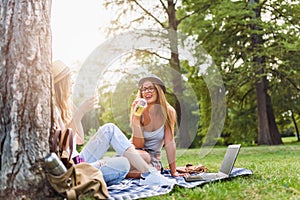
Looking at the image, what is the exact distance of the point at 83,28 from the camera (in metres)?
9.48

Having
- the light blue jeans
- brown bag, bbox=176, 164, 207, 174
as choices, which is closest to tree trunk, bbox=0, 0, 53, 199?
the light blue jeans

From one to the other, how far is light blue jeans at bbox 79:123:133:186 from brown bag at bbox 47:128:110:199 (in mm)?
521

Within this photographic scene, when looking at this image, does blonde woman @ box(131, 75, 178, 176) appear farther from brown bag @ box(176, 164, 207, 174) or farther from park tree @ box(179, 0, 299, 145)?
park tree @ box(179, 0, 299, 145)

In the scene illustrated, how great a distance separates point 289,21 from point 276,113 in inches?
174

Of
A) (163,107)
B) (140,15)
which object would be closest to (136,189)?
(163,107)

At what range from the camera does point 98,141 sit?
136 inches

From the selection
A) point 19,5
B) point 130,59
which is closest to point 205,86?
point 130,59

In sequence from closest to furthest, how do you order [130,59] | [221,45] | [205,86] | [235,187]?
[235,187] < [130,59] < [205,86] < [221,45]

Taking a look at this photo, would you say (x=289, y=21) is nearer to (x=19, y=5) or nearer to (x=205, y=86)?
(x=205, y=86)

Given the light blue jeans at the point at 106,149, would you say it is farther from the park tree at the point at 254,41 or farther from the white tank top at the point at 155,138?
the park tree at the point at 254,41

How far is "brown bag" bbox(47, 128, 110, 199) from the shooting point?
Answer: 105 inches

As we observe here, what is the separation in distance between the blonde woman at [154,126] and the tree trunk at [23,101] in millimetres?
1302

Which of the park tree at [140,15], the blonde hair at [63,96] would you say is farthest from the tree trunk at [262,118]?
the blonde hair at [63,96]

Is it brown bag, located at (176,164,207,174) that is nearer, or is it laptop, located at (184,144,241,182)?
laptop, located at (184,144,241,182)
